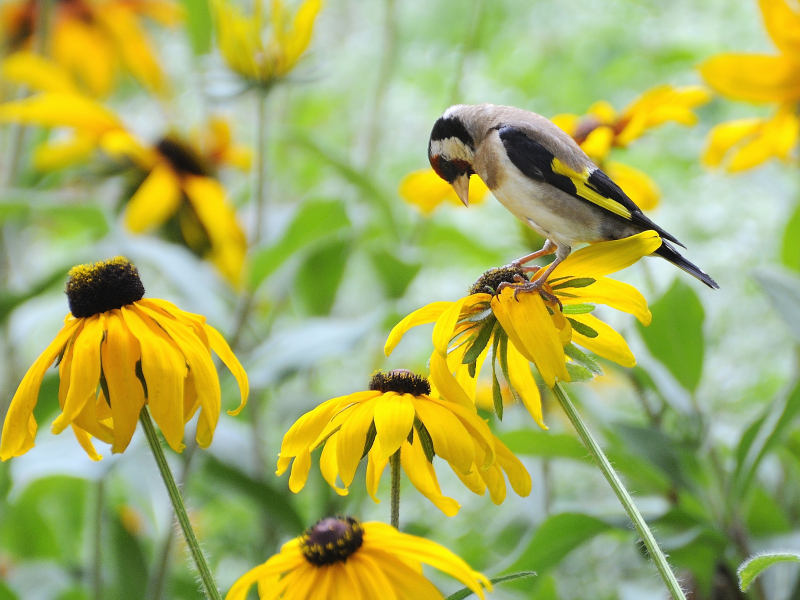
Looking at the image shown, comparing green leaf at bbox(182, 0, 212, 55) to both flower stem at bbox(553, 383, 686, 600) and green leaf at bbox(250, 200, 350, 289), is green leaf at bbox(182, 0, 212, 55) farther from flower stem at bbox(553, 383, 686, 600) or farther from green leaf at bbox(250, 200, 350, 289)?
flower stem at bbox(553, 383, 686, 600)

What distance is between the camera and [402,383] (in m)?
0.40

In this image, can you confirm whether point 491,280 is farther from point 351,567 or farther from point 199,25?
point 199,25

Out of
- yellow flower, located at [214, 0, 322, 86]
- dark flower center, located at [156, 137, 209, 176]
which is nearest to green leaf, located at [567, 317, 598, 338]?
yellow flower, located at [214, 0, 322, 86]

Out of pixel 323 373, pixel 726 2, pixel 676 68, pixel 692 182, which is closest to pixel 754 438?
pixel 692 182

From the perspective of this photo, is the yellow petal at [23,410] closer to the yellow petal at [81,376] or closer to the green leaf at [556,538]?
the yellow petal at [81,376]

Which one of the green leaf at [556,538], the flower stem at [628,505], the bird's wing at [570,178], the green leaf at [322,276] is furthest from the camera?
the green leaf at [322,276]

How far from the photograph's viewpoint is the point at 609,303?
0.41 m

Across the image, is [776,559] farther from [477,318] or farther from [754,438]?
[754,438]

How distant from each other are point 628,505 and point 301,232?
54 centimetres

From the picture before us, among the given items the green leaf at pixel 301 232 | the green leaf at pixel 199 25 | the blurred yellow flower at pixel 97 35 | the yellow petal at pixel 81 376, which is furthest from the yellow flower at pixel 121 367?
the blurred yellow flower at pixel 97 35

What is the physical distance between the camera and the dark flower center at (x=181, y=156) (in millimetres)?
1110

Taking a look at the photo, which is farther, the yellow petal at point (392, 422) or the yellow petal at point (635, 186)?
the yellow petal at point (635, 186)

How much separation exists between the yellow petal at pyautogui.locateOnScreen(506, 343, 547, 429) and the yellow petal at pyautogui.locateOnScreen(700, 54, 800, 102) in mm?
461

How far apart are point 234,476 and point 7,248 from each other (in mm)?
563
